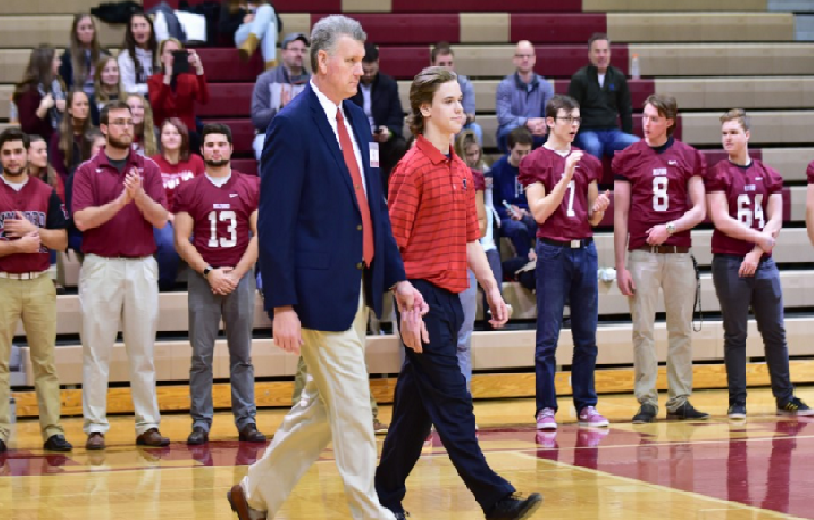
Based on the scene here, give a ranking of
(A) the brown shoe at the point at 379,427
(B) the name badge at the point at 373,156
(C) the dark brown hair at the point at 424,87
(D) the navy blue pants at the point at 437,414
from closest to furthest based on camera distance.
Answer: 1. (B) the name badge at the point at 373,156
2. (D) the navy blue pants at the point at 437,414
3. (C) the dark brown hair at the point at 424,87
4. (A) the brown shoe at the point at 379,427

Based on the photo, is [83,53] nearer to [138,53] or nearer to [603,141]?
[138,53]

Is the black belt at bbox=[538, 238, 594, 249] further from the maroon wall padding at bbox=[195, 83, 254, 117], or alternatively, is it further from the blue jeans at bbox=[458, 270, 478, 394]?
the maroon wall padding at bbox=[195, 83, 254, 117]

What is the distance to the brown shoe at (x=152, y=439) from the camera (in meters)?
7.02

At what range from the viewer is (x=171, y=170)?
28.5 ft

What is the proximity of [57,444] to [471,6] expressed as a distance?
287 inches

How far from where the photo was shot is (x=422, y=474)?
5730 millimetres

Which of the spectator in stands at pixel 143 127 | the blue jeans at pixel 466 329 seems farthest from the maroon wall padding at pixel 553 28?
the blue jeans at pixel 466 329

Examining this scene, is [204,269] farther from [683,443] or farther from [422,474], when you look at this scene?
[683,443]

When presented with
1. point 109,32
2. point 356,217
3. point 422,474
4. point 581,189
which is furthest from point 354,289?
point 109,32

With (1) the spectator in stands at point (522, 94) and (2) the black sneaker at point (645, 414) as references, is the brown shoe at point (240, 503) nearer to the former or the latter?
(2) the black sneaker at point (645, 414)

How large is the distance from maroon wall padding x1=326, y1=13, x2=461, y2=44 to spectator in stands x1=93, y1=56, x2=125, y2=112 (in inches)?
114

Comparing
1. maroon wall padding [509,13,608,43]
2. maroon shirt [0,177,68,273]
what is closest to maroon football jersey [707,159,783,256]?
maroon shirt [0,177,68,273]

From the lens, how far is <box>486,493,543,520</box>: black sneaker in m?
4.13

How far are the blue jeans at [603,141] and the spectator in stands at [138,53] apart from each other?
12.5 feet
